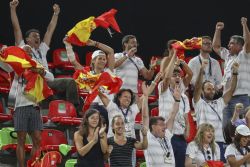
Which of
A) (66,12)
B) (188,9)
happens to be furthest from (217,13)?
(66,12)

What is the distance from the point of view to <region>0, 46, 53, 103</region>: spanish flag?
9.85 metres

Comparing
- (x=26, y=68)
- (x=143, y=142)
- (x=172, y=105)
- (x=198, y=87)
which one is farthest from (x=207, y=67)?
(x=26, y=68)

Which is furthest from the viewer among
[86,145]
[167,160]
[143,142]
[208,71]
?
[208,71]

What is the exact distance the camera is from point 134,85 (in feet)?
35.9

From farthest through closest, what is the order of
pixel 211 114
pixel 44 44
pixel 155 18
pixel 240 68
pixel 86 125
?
pixel 155 18
pixel 44 44
pixel 240 68
pixel 211 114
pixel 86 125

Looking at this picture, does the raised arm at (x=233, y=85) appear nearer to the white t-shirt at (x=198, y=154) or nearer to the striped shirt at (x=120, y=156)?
the white t-shirt at (x=198, y=154)

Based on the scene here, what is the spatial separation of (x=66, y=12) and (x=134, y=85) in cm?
353

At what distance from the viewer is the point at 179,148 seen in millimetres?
9852

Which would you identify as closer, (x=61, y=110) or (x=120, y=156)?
(x=120, y=156)

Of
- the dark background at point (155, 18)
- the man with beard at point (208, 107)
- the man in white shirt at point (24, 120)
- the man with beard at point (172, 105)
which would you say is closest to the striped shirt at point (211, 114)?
the man with beard at point (208, 107)

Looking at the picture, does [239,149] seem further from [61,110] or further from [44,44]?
[44,44]

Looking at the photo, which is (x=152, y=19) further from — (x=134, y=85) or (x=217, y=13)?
(x=134, y=85)

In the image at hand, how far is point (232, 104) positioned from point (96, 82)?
2091 mm

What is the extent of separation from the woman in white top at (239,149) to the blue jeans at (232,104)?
1.17 meters
